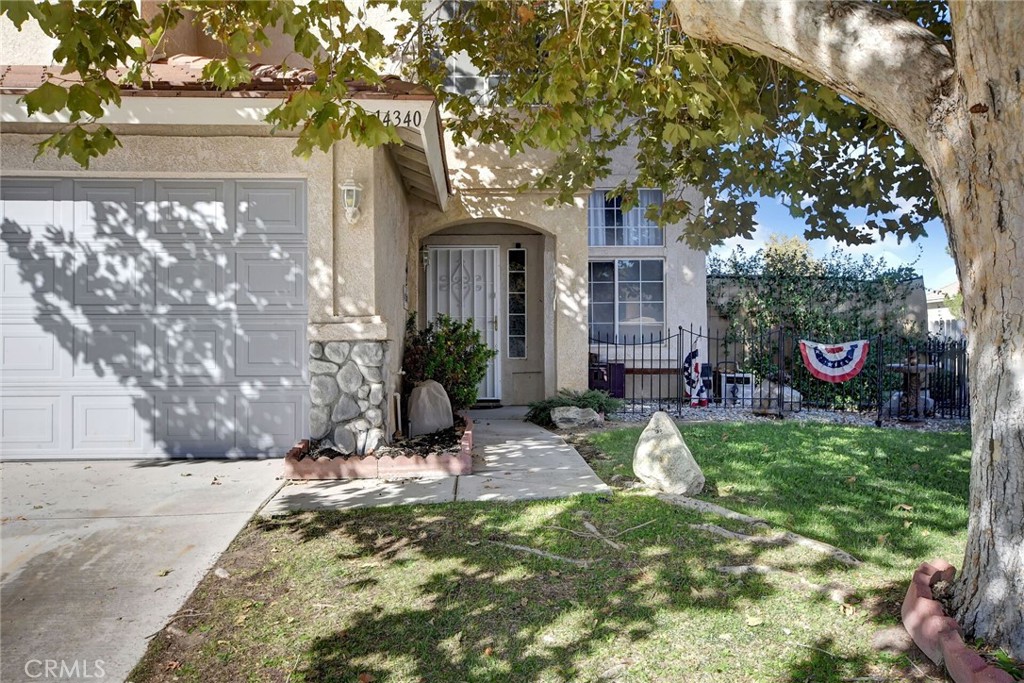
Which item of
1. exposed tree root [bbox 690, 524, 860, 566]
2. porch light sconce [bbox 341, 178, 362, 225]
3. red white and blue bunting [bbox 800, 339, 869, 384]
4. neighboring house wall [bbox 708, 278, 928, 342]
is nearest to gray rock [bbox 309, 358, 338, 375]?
porch light sconce [bbox 341, 178, 362, 225]

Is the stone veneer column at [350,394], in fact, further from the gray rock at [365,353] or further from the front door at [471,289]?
the front door at [471,289]

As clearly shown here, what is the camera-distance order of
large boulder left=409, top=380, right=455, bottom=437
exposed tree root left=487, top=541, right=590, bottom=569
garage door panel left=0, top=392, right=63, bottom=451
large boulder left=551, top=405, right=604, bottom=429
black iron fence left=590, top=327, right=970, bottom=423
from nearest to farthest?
exposed tree root left=487, top=541, right=590, bottom=569
garage door panel left=0, top=392, right=63, bottom=451
large boulder left=409, top=380, right=455, bottom=437
large boulder left=551, top=405, right=604, bottom=429
black iron fence left=590, top=327, right=970, bottom=423

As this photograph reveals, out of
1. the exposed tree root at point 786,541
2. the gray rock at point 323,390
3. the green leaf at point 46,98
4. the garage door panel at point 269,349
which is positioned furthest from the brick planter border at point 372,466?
the green leaf at point 46,98

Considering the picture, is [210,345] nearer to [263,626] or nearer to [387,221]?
[387,221]

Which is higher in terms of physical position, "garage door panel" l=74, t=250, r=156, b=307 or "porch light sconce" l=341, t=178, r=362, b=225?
"porch light sconce" l=341, t=178, r=362, b=225

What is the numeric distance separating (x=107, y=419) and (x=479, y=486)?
12.3 ft

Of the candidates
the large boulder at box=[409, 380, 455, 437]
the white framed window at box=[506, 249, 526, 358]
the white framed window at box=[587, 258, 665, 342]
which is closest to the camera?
the large boulder at box=[409, 380, 455, 437]

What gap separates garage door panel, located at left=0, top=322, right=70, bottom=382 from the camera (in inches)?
230

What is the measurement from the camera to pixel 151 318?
5902 millimetres

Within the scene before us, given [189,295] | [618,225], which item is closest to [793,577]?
[189,295]

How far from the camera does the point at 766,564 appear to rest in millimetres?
3555

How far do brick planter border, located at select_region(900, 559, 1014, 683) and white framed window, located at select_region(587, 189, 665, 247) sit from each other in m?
8.98

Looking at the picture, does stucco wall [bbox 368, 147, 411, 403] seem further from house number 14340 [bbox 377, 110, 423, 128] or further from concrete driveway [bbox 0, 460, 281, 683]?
concrete driveway [bbox 0, 460, 281, 683]

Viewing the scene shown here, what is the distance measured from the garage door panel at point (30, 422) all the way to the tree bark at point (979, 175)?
22.3ft
